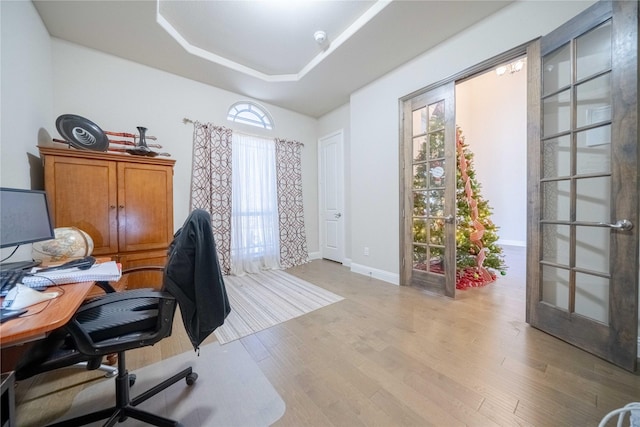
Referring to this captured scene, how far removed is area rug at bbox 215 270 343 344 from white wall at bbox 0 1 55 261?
1.62m

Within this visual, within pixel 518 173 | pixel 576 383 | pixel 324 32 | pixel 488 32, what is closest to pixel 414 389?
pixel 576 383

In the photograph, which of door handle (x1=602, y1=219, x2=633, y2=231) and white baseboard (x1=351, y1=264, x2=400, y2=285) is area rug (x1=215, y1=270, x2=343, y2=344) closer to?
white baseboard (x1=351, y1=264, x2=400, y2=285)

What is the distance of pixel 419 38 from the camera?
2.47m

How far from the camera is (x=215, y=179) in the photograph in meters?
3.33

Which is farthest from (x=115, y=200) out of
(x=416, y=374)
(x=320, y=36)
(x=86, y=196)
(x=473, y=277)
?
(x=473, y=277)

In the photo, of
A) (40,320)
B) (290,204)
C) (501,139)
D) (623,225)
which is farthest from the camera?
(501,139)

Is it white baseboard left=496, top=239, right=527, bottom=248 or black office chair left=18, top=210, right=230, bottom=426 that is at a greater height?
black office chair left=18, top=210, right=230, bottom=426

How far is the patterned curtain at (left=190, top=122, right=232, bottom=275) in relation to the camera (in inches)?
127

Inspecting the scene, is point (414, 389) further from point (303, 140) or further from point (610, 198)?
point (303, 140)

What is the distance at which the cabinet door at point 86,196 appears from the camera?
6.48 feet

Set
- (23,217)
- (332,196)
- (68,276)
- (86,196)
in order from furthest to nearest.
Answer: (332,196), (86,196), (23,217), (68,276)

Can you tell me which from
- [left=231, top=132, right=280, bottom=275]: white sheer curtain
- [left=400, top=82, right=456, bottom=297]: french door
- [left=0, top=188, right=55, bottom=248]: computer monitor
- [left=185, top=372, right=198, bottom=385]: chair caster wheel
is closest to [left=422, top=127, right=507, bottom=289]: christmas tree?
[left=400, top=82, right=456, bottom=297]: french door

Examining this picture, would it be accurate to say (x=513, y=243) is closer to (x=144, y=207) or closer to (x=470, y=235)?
(x=470, y=235)

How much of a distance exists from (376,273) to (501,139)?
4.82 metres
